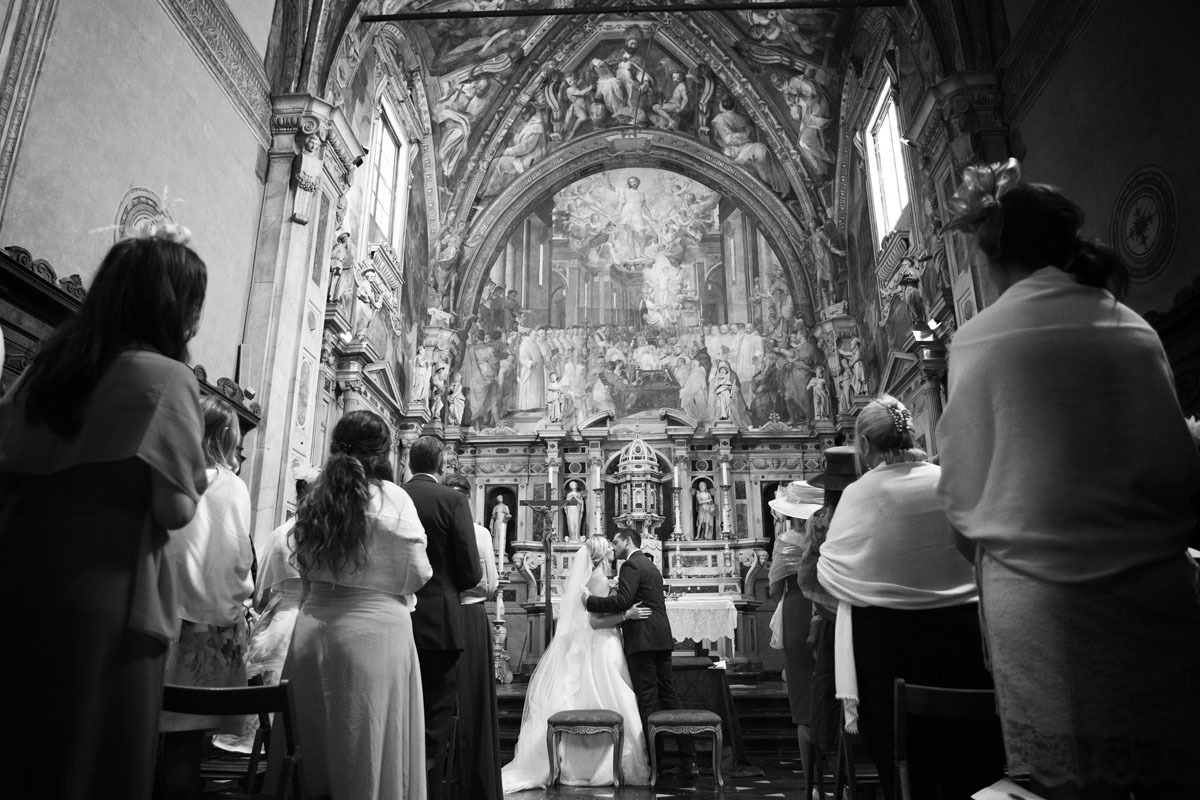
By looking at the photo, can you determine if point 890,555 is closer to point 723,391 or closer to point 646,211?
point 723,391

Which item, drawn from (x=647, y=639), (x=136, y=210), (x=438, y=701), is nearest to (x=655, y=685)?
(x=647, y=639)

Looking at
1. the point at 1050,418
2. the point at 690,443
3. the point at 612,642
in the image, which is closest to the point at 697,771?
the point at 612,642

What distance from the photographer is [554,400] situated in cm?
1700

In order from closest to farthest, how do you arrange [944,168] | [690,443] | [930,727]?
[930,727], [944,168], [690,443]

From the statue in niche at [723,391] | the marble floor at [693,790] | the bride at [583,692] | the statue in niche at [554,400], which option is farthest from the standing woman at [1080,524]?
the statue in niche at [554,400]

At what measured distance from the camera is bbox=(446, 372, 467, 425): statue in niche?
55.3 ft

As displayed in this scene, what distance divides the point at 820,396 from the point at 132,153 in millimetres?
12787

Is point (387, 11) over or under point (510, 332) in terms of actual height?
over

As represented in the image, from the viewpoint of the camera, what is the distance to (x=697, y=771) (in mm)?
6176

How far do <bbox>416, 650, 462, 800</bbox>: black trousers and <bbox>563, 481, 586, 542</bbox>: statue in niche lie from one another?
1149cm

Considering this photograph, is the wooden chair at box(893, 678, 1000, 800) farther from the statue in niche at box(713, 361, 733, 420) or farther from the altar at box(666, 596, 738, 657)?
the statue in niche at box(713, 361, 733, 420)

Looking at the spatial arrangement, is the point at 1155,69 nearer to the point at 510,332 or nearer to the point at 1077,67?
the point at 1077,67

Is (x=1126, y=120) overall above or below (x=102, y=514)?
above

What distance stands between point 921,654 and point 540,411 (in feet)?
49.6
